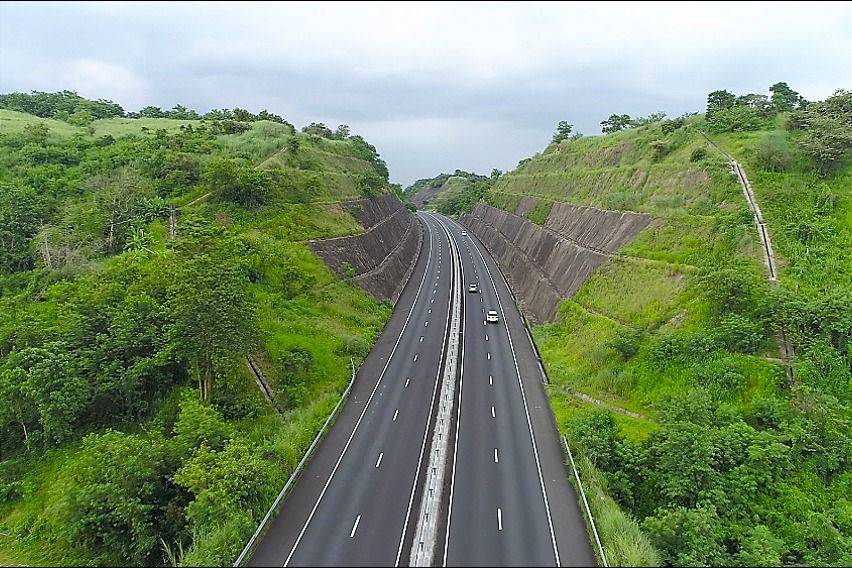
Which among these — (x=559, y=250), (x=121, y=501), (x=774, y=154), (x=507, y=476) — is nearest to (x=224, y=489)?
(x=121, y=501)

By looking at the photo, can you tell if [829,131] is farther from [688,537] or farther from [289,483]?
[289,483]

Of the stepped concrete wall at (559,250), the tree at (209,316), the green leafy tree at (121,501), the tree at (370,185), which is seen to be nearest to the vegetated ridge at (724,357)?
the stepped concrete wall at (559,250)

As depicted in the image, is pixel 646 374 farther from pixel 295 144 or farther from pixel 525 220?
pixel 295 144

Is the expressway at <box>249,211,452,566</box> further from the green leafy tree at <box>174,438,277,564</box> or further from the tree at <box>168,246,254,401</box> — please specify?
the tree at <box>168,246,254,401</box>

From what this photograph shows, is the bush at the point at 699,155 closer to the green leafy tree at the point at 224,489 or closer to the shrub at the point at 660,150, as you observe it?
the shrub at the point at 660,150

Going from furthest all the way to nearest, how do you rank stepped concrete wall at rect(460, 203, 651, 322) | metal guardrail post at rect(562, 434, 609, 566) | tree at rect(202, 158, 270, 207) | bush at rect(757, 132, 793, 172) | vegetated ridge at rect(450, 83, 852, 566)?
tree at rect(202, 158, 270, 207)
stepped concrete wall at rect(460, 203, 651, 322)
bush at rect(757, 132, 793, 172)
vegetated ridge at rect(450, 83, 852, 566)
metal guardrail post at rect(562, 434, 609, 566)

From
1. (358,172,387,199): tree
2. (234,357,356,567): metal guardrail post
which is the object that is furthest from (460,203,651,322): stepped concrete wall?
(358,172,387,199): tree

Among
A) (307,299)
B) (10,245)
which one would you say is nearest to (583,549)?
(307,299)
